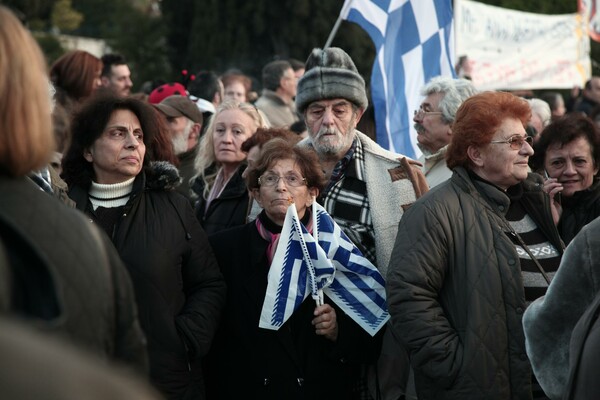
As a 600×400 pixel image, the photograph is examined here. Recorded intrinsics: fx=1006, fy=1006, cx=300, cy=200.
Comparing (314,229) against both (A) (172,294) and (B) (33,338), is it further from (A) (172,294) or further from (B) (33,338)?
(B) (33,338)

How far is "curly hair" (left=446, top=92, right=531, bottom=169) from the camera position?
489 cm

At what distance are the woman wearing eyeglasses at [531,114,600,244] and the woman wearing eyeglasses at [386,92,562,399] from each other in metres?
0.97

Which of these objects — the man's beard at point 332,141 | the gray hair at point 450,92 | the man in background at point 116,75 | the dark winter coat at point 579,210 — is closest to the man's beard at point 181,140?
the man in background at point 116,75

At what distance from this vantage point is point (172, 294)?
4805mm

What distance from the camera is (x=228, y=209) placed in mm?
6039

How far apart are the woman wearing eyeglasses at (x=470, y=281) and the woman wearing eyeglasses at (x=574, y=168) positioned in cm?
97

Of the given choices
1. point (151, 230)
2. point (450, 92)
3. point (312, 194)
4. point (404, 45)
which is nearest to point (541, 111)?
point (404, 45)

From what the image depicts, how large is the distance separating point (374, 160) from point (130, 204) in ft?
4.59

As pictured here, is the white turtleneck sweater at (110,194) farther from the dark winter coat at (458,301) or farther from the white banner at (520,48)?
the white banner at (520,48)

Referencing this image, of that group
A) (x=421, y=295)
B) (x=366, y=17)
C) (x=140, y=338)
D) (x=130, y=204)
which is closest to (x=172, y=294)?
(x=130, y=204)

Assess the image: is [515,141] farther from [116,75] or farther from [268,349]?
[116,75]

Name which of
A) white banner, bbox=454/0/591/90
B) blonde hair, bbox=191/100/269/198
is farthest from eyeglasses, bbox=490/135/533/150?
white banner, bbox=454/0/591/90

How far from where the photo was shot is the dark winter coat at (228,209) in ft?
19.5

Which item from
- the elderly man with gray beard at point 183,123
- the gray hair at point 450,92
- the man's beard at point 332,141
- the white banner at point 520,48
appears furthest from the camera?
the white banner at point 520,48
